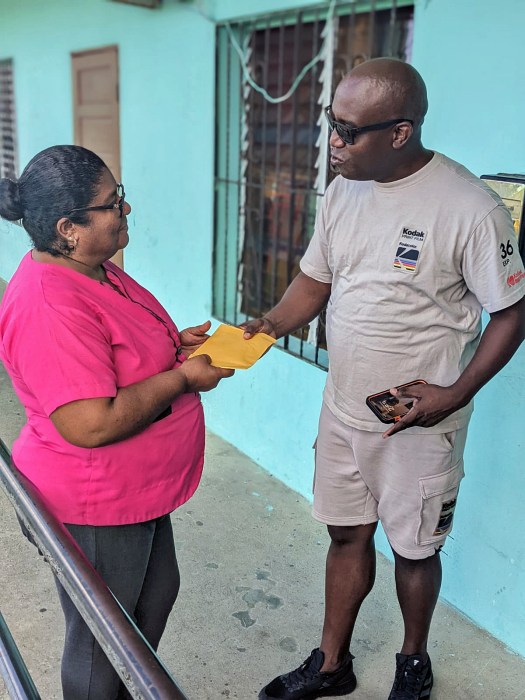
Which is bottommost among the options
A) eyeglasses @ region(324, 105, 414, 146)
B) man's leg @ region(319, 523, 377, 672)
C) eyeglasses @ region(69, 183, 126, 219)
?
man's leg @ region(319, 523, 377, 672)

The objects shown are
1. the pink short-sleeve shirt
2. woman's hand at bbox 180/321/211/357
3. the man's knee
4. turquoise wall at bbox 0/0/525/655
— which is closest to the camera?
the pink short-sleeve shirt

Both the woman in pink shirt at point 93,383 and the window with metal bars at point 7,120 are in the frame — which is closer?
the woman in pink shirt at point 93,383

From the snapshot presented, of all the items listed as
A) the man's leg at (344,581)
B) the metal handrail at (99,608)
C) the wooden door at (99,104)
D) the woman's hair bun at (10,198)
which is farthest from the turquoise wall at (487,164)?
the wooden door at (99,104)

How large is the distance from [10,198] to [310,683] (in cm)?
168

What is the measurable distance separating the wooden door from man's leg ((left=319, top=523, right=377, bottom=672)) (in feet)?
10.4

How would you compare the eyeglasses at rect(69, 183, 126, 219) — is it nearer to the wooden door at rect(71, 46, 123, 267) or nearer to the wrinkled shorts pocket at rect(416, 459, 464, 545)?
the wrinkled shorts pocket at rect(416, 459, 464, 545)

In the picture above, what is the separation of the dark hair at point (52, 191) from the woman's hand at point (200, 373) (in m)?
0.39

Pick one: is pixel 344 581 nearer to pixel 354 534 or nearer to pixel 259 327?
pixel 354 534

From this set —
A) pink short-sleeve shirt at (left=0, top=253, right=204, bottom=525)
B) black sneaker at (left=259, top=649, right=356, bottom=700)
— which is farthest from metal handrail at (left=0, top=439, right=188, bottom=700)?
black sneaker at (left=259, top=649, right=356, bottom=700)

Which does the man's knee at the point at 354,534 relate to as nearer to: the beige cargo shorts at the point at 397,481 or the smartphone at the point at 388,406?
the beige cargo shorts at the point at 397,481

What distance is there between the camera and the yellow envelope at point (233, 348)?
64.6 inches

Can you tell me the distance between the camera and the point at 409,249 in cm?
173

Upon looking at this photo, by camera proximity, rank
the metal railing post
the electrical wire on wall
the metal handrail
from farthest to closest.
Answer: the electrical wire on wall, the metal railing post, the metal handrail

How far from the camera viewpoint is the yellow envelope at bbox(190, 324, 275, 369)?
1.64m
